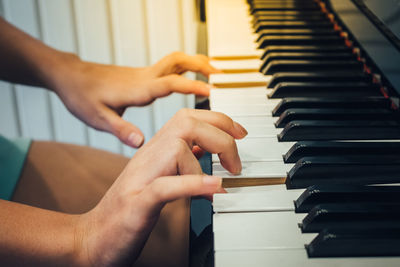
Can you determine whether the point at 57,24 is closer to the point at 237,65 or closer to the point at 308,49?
the point at 237,65

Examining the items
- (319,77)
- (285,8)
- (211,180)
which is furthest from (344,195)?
(285,8)

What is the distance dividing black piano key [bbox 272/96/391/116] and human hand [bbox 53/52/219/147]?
0.23 m

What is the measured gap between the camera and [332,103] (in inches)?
25.9

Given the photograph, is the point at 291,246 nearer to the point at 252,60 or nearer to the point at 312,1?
the point at 252,60

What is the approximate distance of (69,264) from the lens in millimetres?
517

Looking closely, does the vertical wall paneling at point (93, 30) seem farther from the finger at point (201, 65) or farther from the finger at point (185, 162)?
the finger at point (185, 162)

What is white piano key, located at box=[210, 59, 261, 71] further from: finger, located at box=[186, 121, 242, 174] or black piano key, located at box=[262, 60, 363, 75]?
finger, located at box=[186, 121, 242, 174]

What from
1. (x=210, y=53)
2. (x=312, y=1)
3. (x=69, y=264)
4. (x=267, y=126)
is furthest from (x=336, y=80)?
(x=69, y=264)

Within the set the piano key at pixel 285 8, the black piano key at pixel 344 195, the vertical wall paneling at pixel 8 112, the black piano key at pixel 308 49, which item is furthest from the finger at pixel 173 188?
the vertical wall paneling at pixel 8 112

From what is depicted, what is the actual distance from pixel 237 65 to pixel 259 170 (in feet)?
1.23

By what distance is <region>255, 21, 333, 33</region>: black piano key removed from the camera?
939 mm

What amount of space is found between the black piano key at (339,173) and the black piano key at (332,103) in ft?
0.54

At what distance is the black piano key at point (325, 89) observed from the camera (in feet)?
2.31

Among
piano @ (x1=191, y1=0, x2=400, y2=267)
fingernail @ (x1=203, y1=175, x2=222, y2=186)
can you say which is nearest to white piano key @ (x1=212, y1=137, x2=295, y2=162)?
piano @ (x1=191, y1=0, x2=400, y2=267)
